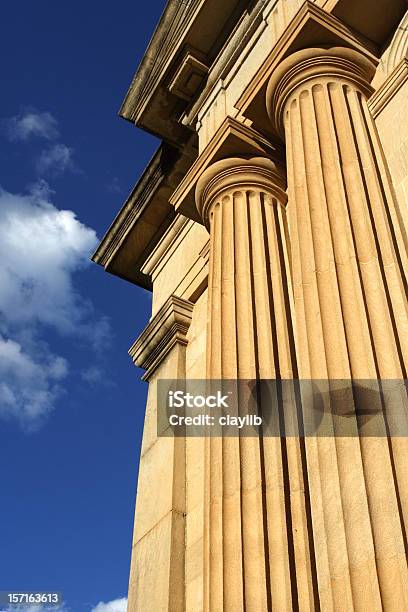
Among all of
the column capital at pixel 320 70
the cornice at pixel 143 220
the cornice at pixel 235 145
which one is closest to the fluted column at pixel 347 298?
the column capital at pixel 320 70

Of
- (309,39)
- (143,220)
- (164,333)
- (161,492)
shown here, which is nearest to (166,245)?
(143,220)

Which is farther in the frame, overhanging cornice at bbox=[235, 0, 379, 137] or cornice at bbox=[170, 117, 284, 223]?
cornice at bbox=[170, 117, 284, 223]

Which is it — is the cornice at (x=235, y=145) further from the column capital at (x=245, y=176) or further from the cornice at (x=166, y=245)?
→ the cornice at (x=166, y=245)

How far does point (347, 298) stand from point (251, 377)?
3123 millimetres

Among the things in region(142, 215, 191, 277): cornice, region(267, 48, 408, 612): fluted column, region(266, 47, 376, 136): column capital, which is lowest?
region(267, 48, 408, 612): fluted column

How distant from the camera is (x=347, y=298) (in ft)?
31.7

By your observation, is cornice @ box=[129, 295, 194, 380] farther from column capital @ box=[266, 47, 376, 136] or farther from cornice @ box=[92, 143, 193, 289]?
column capital @ box=[266, 47, 376, 136]

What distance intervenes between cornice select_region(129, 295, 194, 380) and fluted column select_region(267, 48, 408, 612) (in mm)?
6597

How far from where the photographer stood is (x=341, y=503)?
26.1ft

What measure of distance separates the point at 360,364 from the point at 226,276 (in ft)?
18.4

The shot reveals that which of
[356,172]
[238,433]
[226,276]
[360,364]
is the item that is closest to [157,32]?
[226,276]

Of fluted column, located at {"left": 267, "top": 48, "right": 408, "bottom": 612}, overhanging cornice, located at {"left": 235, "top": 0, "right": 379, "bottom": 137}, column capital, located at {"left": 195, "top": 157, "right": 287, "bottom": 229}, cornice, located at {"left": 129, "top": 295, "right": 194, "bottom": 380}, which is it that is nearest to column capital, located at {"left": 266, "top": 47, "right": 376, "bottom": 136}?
fluted column, located at {"left": 267, "top": 48, "right": 408, "bottom": 612}

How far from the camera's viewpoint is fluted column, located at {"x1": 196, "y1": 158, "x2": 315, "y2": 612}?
32.2 feet

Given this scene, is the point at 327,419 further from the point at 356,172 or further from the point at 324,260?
the point at 356,172
